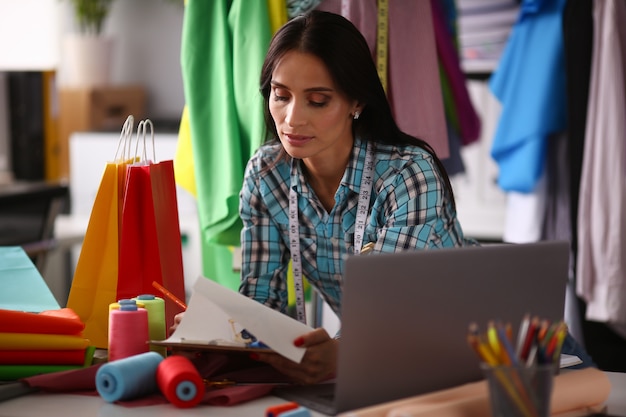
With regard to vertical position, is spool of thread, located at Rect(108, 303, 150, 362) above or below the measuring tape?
below

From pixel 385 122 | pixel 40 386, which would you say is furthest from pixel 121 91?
pixel 40 386

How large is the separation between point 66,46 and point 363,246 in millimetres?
3378

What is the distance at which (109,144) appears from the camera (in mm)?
4527

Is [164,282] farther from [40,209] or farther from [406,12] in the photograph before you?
[40,209]

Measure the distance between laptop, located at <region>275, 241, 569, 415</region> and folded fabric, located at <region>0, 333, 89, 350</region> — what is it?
45 cm

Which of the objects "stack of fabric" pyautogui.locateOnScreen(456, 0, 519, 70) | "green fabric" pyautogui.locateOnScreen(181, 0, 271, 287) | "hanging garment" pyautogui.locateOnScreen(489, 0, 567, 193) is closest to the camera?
"green fabric" pyautogui.locateOnScreen(181, 0, 271, 287)

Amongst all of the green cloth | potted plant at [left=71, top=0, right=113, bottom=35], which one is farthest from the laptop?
potted plant at [left=71, top=0, right=113, bottom=35]

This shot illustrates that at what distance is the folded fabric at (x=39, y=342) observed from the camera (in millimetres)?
1699

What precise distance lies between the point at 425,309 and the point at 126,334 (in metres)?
0.55

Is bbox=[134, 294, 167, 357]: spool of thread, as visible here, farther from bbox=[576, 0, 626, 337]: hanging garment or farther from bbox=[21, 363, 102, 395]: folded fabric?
bbox=[576, 0, 626, 337]: hanging garment

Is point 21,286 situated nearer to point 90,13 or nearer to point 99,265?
point 99,265

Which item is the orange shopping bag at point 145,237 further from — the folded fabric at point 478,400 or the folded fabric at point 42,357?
the folded fabric at point 478,400

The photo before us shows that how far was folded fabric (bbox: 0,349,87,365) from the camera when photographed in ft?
5.57

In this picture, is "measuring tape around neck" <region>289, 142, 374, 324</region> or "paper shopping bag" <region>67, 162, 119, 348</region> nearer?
"paper shopping bag" <region>67, 162, 119, 348</region>
